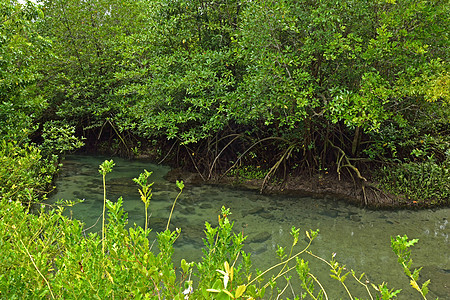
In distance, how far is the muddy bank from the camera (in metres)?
7.80

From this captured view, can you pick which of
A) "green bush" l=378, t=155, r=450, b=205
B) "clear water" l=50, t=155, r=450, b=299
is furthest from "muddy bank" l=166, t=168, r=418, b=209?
"clear water" l=50, t=155, r=450, b=299

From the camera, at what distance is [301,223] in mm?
6848

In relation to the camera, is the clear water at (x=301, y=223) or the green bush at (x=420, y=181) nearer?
the clear water at (x=301, y=223)

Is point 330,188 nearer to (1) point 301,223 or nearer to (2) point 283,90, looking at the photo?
(1) point 301,223

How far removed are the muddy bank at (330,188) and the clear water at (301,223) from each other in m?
0.36

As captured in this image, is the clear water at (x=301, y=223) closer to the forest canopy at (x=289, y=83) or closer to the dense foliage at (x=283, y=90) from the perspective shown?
the dense foliage at (x=283, y=90)

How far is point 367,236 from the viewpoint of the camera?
6.18 metres

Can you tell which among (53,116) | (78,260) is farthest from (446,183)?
(53,116)

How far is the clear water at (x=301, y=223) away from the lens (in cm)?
514

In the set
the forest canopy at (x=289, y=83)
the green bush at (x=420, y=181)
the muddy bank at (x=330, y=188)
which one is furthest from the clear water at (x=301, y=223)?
the forest canopy at (x=289, y=83)

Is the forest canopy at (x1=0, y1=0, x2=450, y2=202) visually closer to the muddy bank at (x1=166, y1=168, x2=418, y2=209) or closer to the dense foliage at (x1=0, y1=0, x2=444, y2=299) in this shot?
the dense foliage at (x1=0, y1=0, x2=444, y2=299)

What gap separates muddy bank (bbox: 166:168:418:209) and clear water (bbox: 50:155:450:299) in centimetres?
36

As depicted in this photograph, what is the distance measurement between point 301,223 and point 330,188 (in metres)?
2.32

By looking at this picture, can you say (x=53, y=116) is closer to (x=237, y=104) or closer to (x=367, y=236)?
(x=237, y=104)
